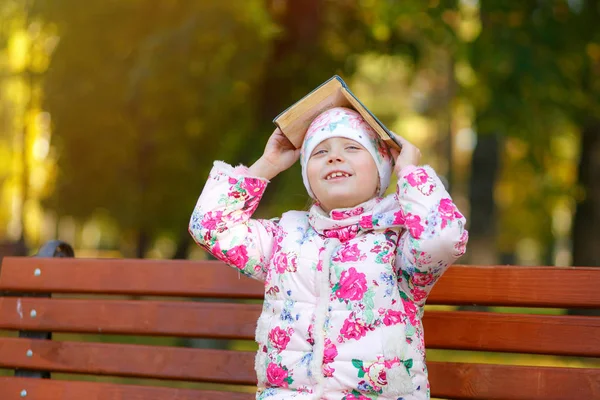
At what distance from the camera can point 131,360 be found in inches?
144

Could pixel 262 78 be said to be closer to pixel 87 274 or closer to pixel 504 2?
pixel 504 2

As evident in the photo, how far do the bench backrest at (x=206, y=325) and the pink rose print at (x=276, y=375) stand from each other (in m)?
0.49

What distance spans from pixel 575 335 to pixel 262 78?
571 centimetres

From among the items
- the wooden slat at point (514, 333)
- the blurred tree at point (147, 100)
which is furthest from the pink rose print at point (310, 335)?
the blurred tree at point (147, 100)

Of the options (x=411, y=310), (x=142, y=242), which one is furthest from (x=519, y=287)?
(x=142, y=242)

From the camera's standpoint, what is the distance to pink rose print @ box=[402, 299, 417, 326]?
296 cm

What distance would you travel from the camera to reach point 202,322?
141 inches

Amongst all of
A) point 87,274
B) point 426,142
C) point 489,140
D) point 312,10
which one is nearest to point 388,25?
point 312,10

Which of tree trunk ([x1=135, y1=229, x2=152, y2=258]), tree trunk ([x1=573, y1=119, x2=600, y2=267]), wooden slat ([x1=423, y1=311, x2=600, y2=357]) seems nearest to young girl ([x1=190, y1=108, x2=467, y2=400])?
wooden slat ([x1=423, y1=311, x2=600, y2=357])

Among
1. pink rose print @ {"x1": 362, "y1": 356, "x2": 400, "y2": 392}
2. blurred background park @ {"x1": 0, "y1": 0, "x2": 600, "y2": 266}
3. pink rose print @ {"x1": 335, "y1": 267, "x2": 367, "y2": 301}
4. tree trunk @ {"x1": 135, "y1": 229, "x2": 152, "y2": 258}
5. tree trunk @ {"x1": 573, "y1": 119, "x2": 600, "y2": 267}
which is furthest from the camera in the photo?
tree trunk @ {"x1": 135, "y1": 229, "x2": 152, "y2": 258}

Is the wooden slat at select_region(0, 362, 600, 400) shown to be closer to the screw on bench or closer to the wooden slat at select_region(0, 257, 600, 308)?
the wooden slat at select_region(0, 257, 600, 308)

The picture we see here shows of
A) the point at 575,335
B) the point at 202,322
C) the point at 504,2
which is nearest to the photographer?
the point at 575,335

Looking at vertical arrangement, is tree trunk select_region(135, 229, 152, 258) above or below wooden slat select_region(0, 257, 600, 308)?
below

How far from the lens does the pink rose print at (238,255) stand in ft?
10.5
